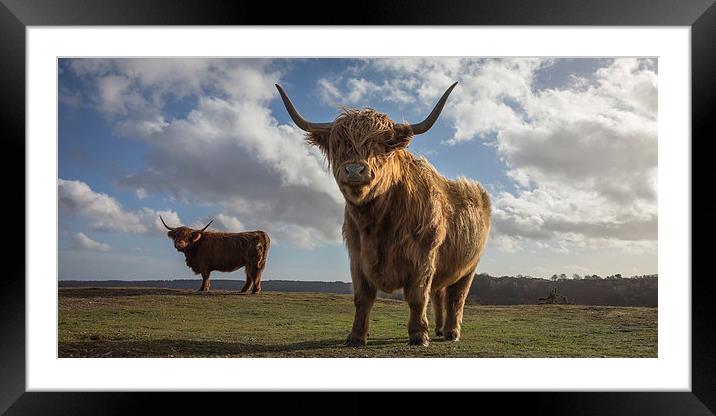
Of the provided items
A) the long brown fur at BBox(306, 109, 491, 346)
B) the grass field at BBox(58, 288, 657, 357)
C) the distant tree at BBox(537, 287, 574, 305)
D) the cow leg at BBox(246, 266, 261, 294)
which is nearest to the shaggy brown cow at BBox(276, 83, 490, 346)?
the long brown fur at BBox(306, 109, 491, 346)

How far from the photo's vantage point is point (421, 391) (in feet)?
15.4

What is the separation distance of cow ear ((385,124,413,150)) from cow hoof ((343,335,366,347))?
64.7 inches

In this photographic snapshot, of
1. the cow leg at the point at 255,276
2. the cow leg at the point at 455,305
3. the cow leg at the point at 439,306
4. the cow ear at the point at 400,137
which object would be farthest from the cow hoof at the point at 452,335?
the cow leg at the point at 255,276

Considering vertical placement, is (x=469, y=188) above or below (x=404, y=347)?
above

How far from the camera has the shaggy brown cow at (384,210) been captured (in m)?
4.87

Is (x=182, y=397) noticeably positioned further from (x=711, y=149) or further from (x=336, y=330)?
(x=711, y=149)

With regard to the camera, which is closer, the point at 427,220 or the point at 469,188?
the point at 427,220

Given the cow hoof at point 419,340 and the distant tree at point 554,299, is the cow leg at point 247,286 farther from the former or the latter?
the cow hoof at point 419,340

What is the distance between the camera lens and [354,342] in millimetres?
5125

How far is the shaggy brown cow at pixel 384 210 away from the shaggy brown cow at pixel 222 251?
4.52m

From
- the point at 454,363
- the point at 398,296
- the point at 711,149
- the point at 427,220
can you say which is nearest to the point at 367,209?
the point at 427,220

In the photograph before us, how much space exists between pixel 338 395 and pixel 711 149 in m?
3.58
